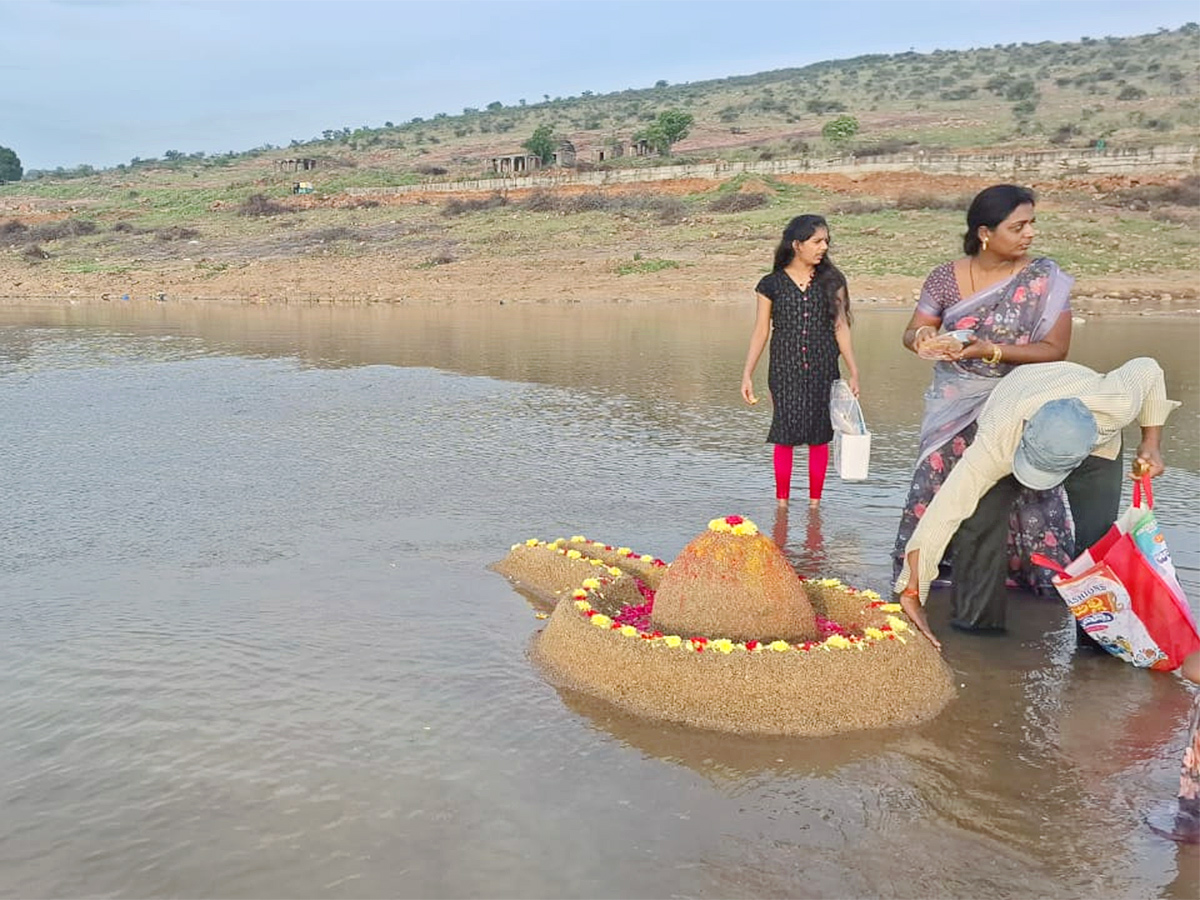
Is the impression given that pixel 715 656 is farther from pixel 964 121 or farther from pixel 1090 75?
pixel 1090 75

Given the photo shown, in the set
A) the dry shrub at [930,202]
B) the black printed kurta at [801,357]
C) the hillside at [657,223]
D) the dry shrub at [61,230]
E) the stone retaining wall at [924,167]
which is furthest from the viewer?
the dry shrub at [61,230]

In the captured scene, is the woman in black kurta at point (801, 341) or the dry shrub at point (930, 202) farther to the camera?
the dry shrub at point (930, 202)

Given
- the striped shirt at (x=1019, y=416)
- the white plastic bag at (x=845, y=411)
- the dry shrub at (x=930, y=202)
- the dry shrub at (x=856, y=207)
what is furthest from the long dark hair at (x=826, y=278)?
the dry shrub at (x=856, y=207)

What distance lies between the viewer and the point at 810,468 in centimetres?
672

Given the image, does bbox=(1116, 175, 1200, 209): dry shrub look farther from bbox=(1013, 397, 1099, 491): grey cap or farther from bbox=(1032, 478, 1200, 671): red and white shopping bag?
bbox=(1013, 397, 1099, 491): grey cap

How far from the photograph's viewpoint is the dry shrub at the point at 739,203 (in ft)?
106

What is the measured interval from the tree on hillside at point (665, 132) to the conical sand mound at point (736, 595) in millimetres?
51393

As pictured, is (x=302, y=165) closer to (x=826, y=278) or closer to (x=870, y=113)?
(x=870, y=113)

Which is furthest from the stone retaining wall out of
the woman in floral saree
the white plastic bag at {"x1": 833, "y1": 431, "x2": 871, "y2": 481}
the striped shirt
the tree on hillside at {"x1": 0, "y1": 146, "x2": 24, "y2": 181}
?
the tree on hillside at {"x1": 0, "y1": 146, "x2": 24, "y2": 181}

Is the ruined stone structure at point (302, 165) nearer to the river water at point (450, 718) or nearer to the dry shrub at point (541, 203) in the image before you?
the dry shrub at point (541, 203)

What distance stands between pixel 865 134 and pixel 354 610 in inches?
2107

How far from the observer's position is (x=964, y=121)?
55.3 m

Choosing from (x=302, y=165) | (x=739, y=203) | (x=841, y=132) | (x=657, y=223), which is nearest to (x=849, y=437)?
(x=657, y=223)

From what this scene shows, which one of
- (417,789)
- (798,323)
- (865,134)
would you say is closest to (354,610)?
(417,789)
